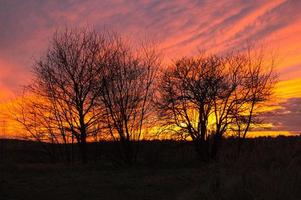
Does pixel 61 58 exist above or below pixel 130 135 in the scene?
above

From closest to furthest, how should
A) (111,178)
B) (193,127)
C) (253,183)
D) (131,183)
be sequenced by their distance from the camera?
(253,183) < (131,183) < (111,178) < (193,127)

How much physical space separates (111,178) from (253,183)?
1118cm

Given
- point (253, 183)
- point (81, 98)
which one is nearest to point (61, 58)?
point (81, 98)

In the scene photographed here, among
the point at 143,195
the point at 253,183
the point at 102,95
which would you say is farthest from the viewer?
the point at 102,95

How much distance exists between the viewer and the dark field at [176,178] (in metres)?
9.71

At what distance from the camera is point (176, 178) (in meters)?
18.8

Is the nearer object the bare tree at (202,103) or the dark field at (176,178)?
the dark field at (176,178)

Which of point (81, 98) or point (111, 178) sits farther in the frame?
point (81, 98)

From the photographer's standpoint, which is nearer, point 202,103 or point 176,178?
point 176,178

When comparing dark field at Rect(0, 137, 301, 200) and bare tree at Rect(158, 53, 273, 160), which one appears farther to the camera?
bare tree at Rect(158, 53, 273, 160)

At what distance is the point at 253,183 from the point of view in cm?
980

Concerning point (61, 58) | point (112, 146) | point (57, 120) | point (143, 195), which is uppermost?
point (61, 58)

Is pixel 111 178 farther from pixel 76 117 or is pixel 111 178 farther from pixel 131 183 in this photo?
pixel 76 117

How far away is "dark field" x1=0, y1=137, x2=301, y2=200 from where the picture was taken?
9.71 m
